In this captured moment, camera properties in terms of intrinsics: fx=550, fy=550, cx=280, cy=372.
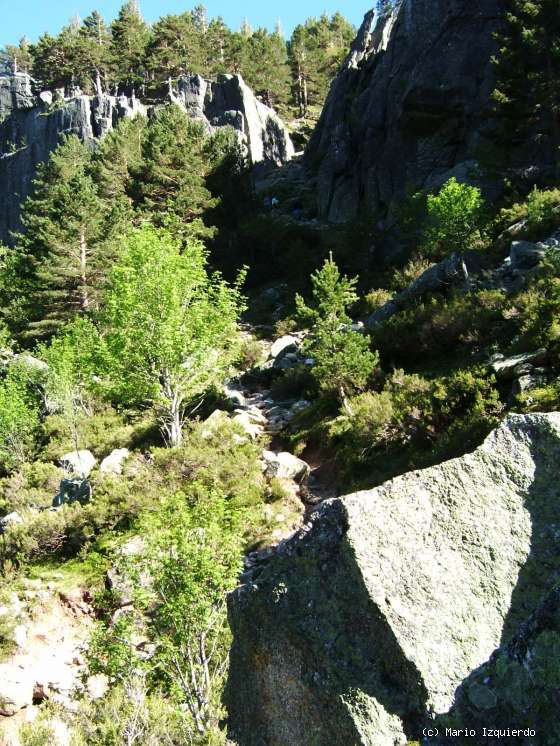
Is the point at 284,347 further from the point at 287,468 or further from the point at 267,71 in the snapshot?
the point at 267,71

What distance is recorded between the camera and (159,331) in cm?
1498

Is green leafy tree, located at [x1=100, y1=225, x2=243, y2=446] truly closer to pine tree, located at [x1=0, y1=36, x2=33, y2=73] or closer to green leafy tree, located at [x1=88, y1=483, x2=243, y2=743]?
green leafy tree, located at [x1=88, y1=483, x2=243, y2=743]

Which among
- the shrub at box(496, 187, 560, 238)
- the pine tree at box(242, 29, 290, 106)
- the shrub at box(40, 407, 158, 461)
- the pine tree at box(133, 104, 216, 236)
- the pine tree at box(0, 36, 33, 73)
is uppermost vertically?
the pine tree at box(0, 36, 33, 73)

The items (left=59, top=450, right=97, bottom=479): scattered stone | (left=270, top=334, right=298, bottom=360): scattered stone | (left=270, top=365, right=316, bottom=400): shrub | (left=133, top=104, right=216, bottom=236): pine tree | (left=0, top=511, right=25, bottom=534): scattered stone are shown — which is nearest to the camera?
(left=0, top=511, right=25, bottom=534): scattered stone

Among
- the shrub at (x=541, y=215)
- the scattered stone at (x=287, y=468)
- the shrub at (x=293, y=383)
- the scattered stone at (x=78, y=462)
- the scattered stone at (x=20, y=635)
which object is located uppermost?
the shrub at (x=541, y=215)

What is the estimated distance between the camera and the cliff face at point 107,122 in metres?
65.4

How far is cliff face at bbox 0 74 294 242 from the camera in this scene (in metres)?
65.4

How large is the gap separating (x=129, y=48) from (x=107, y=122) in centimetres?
2090

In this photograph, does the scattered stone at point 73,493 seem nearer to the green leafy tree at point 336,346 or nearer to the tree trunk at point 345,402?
the green leafy tree at point 336,346

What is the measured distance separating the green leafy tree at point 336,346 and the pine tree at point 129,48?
248ft

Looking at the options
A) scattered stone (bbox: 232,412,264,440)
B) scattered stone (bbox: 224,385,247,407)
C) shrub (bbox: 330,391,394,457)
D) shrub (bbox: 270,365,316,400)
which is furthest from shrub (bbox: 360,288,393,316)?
shrub (bbox: 330,391,394,457)

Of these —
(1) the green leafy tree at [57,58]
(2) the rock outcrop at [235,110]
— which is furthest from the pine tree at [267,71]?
(1) the green leafy tree at [57,58]

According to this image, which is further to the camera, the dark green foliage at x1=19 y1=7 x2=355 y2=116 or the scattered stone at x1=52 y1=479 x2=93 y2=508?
the dark green foliage at x1=19 y1=7 x2=355 y2=116

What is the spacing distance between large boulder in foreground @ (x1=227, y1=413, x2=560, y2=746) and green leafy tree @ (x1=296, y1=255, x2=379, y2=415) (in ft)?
36.6
